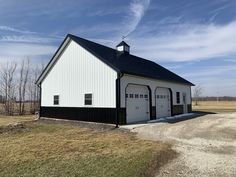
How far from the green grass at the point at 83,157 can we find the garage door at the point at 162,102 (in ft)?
28.7

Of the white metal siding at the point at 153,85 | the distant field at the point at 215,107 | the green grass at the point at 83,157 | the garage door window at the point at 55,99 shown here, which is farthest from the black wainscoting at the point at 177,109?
the green grass at the point at 83,157

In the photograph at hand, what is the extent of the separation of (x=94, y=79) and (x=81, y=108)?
2.32m

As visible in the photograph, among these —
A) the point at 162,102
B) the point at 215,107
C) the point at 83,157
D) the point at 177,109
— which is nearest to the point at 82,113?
the point at 162,102

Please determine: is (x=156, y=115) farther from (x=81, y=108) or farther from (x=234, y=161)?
(x=234, y=161)

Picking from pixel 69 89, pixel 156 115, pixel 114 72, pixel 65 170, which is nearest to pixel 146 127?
pixel 114 72

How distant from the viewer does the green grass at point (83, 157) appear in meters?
5.88

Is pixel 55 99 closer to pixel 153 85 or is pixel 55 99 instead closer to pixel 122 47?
pixel 122 47

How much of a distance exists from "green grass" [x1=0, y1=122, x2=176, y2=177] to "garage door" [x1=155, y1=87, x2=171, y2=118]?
875 centimetres

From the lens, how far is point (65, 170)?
19.7 ft

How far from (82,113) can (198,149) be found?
918 centimetres

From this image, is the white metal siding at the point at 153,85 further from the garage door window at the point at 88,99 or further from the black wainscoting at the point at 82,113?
the garage door window at the point at 88,99

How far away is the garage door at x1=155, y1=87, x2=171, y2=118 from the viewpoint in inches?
730

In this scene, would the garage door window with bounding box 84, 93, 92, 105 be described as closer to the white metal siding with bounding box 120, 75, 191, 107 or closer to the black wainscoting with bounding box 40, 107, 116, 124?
the black wainscoting with bounding box 40, 107, 116, 124

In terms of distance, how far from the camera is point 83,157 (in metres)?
7.26
